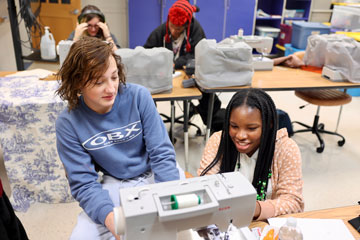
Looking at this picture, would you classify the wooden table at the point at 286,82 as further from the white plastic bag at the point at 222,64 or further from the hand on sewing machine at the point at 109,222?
the hand on sewing machine at the point at 109,222

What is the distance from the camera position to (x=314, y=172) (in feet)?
8.38

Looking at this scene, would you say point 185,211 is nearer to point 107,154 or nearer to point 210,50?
point 107,154

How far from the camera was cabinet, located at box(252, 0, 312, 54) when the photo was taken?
5145 mm

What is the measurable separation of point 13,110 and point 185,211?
1.52 meters

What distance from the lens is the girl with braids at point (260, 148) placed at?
3.87 ft

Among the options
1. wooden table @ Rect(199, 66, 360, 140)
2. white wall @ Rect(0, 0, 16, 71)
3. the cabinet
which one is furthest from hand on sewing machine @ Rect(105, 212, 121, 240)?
the cabinet

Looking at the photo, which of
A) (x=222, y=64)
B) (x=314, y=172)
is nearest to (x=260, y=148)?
(x=222, y=64)

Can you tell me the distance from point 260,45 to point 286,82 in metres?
0.42

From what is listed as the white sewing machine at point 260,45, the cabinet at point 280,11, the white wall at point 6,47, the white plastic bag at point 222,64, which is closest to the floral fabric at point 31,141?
the white plastic bag at point 222,64

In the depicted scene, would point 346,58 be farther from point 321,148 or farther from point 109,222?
point 109,222

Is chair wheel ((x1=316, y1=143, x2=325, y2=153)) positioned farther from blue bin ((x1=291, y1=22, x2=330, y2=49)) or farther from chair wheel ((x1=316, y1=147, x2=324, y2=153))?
blue bin ((x1=291, y1=22, x2=330, y2=49))

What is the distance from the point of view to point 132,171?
4.21ft

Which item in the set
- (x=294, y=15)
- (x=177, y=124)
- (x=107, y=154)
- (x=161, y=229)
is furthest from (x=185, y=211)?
(x=294, y=15)

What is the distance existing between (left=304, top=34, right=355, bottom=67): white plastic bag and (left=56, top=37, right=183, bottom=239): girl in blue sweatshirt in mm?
1888
